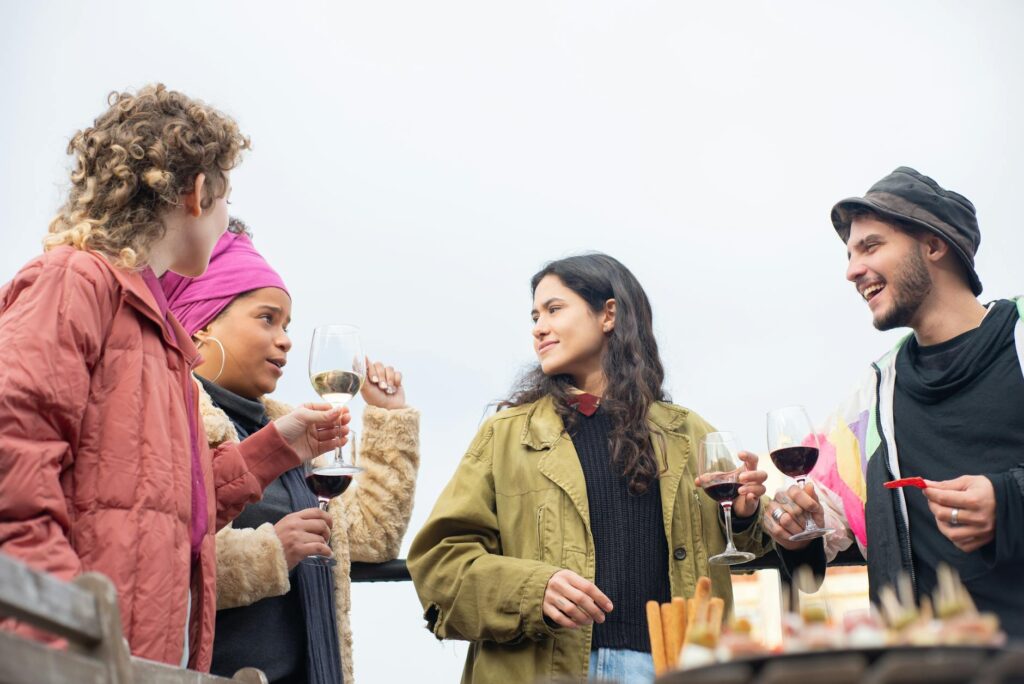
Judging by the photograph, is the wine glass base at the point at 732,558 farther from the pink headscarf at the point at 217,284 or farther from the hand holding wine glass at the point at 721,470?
the pink headscarf at the point at 217,284

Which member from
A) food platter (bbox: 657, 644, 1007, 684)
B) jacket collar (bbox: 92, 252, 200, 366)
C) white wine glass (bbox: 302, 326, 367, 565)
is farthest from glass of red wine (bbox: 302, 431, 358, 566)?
food platter (bbox: 657, 644, 1007, 684)

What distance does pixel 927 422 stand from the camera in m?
3.71

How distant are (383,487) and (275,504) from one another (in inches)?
20.1

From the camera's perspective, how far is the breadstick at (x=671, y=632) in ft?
8.22

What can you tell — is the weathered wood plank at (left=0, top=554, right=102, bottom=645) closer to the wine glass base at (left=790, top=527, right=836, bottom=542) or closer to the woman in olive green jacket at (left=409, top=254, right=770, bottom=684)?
the woman in olive green jacket at (left=409, top=254, right=770, bottom=684)

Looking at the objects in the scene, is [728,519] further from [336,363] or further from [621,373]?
[336,363]

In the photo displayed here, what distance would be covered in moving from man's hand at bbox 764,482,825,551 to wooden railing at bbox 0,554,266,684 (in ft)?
6.82

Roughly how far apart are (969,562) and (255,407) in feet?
7.35

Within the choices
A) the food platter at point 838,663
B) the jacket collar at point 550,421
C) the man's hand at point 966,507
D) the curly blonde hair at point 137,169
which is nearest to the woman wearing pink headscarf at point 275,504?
the jacket collar at point 550,421

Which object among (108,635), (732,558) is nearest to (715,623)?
(108,635)

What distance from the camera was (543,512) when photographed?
3.73 m

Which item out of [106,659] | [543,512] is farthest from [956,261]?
[106,659]

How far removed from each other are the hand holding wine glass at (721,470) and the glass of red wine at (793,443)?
9 centimetres

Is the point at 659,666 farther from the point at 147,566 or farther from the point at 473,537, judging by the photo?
the point at 473,537
